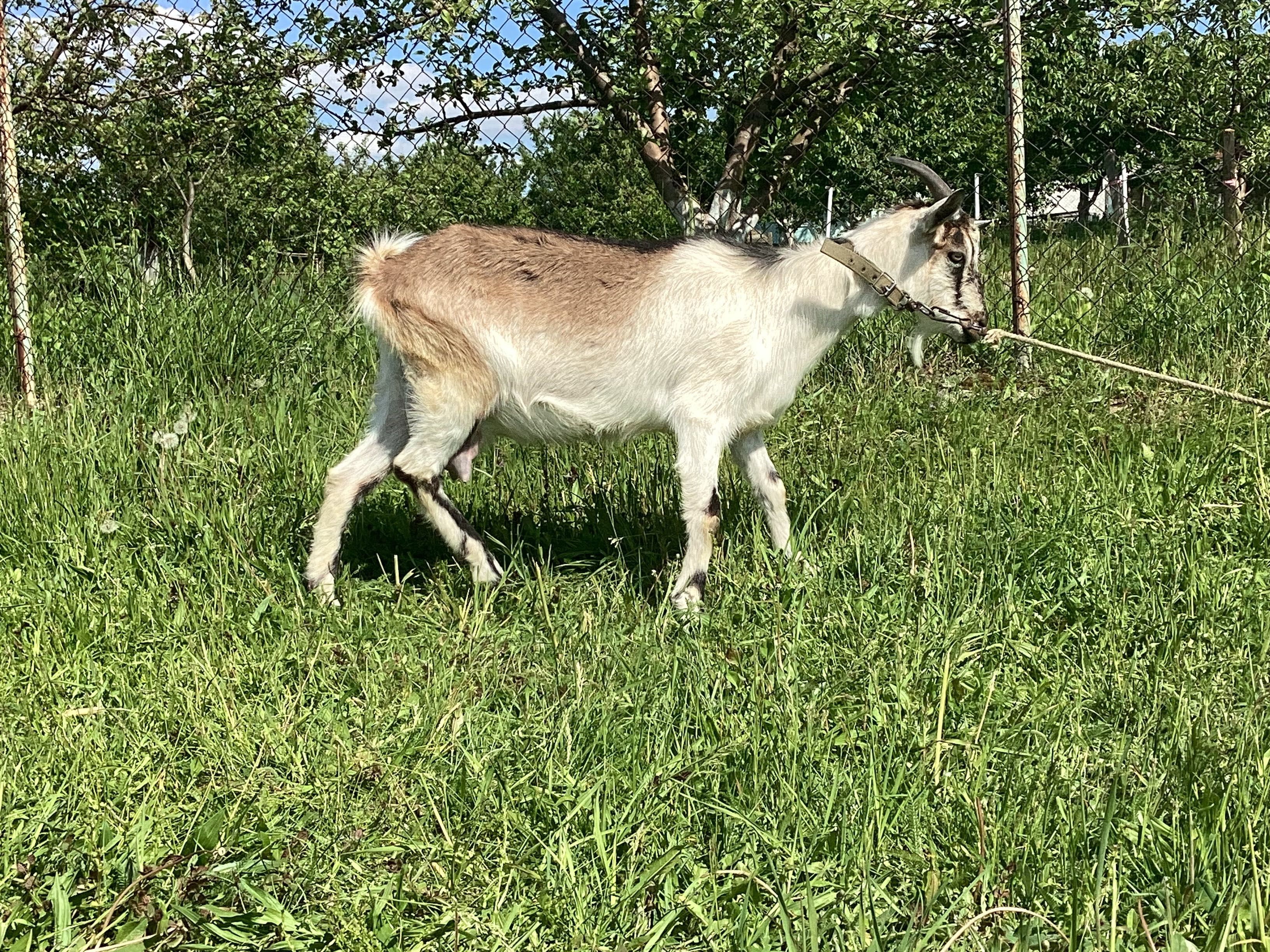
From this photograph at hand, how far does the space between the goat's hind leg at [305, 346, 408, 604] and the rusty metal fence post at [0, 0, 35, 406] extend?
7.44 ft

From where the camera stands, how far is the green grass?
2072 millimetres

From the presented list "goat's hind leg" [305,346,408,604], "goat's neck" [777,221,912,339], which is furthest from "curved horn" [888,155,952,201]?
"goat's hind leg" [305,346,408,604]

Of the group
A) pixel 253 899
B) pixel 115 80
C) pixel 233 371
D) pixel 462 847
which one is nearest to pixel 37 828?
pixel 253 899

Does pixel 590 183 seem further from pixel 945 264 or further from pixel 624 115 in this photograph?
pixel 945 264

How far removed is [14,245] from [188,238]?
1172mm

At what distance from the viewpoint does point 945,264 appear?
393 cm

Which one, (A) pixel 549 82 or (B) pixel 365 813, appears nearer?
(B) pixel 365 813

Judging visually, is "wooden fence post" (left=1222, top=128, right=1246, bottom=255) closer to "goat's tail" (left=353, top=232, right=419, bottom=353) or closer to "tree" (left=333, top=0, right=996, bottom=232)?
"tree" (left=333, top=0, right=996, bottom=232)

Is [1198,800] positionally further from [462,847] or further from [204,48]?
[204,48]

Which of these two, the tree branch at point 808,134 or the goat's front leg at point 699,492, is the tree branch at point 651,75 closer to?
the tree branch at point 808,134

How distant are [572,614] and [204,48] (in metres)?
5.14

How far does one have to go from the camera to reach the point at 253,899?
207 cm

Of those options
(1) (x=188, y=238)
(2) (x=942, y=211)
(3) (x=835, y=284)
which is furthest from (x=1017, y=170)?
(1) (x=188, y=238)

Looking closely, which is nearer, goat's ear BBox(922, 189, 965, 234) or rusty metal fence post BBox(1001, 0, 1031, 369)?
goat's ear BBox(922, 189, 965, 234)
